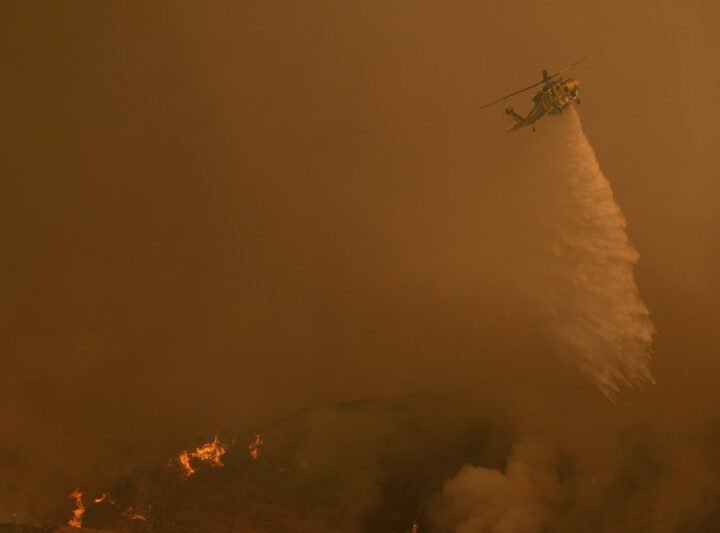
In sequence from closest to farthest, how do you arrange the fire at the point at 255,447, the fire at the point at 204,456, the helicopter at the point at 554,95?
the helicopter at the point at 554,95 → the fire at the point at 204,456 → the fire at the point at 255,447

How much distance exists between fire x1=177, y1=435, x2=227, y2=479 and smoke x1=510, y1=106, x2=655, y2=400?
9957 millimetres

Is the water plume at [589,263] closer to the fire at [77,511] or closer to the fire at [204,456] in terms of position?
the fire at [204,456]

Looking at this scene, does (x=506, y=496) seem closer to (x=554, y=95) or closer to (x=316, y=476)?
(x=316, y=476)

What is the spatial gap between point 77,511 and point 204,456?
3538mm

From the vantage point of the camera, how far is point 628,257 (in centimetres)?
1348

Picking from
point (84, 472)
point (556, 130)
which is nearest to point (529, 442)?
point (556, 130)

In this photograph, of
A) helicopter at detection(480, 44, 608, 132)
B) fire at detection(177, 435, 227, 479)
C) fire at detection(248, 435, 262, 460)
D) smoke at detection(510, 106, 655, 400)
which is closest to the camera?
helicopter at detection(480, 44, 608, 132)

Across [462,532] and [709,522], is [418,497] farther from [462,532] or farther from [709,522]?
[709,522]

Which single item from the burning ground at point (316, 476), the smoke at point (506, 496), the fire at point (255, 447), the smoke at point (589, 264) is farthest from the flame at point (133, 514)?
the smoke at point (589, 264)

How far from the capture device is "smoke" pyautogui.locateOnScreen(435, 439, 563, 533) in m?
13.7

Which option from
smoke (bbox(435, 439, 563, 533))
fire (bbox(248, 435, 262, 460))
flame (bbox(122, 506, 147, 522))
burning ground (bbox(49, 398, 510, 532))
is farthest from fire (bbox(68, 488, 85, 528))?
smoke (bbox(435, 439, 563, 533))

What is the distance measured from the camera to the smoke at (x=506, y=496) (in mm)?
13734

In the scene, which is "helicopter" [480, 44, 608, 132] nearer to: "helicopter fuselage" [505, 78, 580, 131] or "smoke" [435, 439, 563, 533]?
"helicopter fuselage" [505, 78, 580, 131]

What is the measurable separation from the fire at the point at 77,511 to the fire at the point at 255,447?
4655 mm
